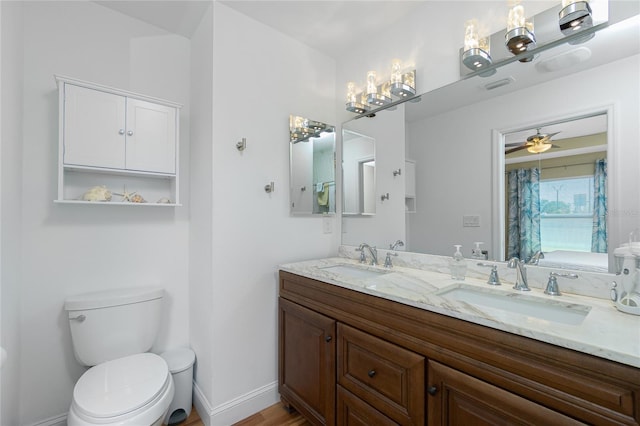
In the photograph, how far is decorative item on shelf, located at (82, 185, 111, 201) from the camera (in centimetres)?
160

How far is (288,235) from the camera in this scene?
6.70 feet

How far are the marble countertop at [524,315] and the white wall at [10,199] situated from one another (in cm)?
135

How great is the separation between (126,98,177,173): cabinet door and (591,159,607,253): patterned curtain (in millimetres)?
2185

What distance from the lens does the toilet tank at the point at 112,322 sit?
4.97ft

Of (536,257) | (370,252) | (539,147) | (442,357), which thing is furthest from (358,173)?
(442,357)

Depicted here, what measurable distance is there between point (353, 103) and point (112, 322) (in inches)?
80.4

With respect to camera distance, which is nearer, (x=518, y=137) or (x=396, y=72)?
(x=518, y=137)

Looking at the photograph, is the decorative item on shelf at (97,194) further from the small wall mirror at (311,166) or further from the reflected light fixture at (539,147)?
the reflected light fixture at (539,147)

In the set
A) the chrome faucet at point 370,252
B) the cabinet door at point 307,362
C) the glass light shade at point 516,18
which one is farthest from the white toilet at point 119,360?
the glass light shade at point 516,18

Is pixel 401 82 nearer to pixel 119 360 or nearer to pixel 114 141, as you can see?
pixel 114 141

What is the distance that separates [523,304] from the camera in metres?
1.15

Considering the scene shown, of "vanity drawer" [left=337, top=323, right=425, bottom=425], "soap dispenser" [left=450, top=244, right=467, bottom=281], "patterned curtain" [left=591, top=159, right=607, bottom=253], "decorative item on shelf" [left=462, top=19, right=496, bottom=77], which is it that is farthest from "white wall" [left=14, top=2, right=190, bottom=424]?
"patterned curtain" [left=591, top=159, right=607, bottom=253]

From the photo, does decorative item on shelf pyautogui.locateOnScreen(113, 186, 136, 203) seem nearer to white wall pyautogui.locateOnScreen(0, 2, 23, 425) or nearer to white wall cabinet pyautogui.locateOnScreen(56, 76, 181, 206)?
white wall cabinet pyautogui.locateOnScreen(56, 76, 181, 206)

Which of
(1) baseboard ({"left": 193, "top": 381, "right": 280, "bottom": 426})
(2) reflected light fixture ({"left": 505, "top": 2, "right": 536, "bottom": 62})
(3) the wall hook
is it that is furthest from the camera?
(3) the wall hook
